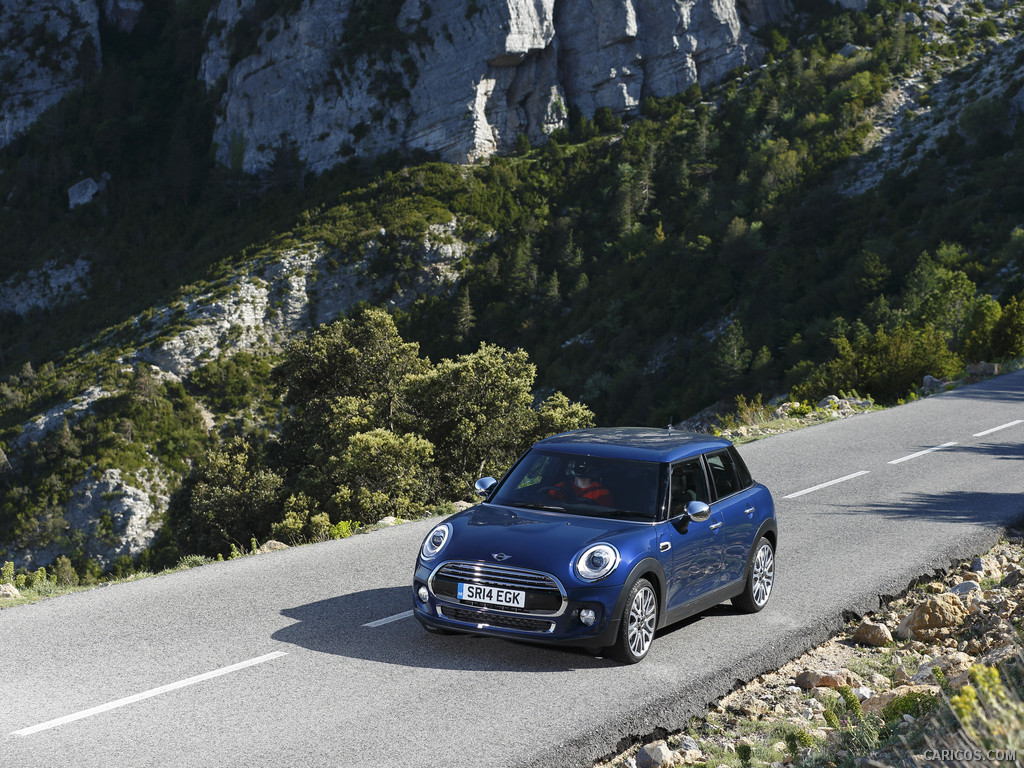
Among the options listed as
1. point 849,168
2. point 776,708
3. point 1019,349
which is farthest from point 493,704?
point 849,168

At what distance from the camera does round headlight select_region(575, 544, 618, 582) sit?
578 centimetres

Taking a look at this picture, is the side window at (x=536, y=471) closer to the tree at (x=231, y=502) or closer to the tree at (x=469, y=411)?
the tree at (x=469, y=411)

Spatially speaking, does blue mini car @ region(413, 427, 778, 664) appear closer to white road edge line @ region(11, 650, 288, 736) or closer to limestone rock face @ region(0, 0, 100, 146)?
white road edge line @ region(11, 650, 288, 736)

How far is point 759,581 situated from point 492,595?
2.95 metres

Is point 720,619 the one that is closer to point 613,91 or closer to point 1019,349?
point 1019,349

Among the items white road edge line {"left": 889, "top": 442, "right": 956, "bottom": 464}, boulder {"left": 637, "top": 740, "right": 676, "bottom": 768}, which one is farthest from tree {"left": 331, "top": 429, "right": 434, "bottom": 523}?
boulder {"left": 637, "top": 740, "right": 676, "bottom": 768}

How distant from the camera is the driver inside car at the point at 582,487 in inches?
264

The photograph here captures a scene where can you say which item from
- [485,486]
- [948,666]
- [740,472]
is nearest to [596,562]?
[485,486]

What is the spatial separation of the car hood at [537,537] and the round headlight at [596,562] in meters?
0.06

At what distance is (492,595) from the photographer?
5.87 m

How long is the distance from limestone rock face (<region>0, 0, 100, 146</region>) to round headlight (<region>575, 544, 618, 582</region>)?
106 m

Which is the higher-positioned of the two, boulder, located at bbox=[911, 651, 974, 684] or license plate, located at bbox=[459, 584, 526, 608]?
license plate, located at bbox=[459, 584, 526, 608]

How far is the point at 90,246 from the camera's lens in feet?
267

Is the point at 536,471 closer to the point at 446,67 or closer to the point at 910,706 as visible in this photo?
the point at 910,706
